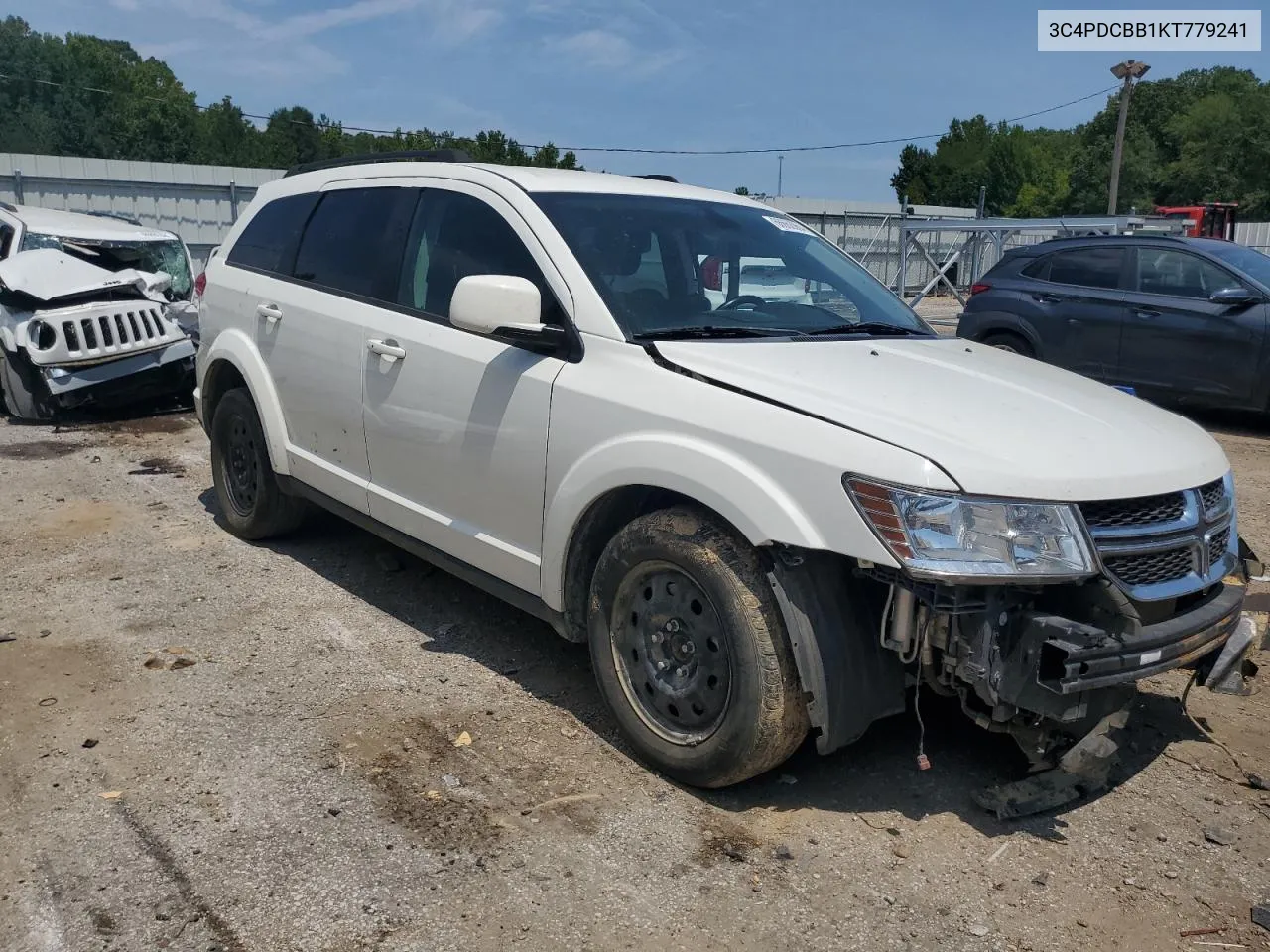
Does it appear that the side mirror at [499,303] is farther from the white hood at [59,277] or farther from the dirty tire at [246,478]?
the white hood at [59,277]

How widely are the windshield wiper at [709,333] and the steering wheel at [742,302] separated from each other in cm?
19

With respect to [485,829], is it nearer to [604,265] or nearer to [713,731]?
[713,731]

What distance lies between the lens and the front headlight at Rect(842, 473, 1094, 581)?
279 cm

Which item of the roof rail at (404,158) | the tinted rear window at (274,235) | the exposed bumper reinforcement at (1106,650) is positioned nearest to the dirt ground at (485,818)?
the exposed bumper reinforcement at (1106,650)

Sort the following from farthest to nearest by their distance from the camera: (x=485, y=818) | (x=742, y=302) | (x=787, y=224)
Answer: (x=787, y=224) → (x=742, y=302) → (x=485, y=818)

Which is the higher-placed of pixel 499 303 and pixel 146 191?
pixel 146 191

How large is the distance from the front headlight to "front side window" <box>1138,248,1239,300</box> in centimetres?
783

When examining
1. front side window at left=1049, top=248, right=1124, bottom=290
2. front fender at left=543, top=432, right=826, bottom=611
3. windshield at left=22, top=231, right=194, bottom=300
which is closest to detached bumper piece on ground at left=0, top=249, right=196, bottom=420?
windshield at left=22, top=231, right=194, bottom=300

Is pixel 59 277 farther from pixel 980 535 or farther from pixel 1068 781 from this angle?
pixel 1068 781

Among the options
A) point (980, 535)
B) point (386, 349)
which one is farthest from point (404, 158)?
point (980, 535)

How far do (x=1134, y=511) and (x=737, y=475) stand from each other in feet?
3.62

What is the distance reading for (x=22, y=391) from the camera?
Answer: 9.11m

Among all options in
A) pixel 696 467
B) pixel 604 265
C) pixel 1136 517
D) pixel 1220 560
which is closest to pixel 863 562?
pixel 696 467

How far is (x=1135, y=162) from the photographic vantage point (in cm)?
6072
